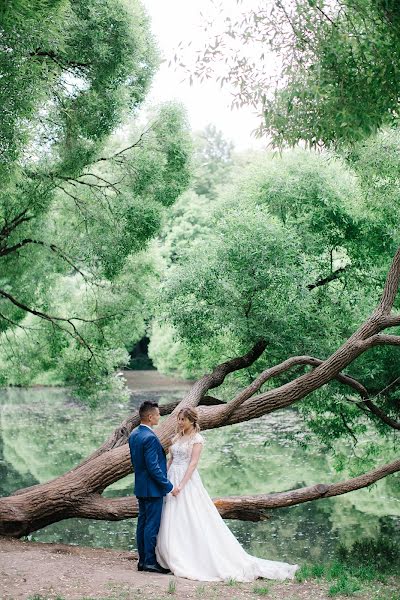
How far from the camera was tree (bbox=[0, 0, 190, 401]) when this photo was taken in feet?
41.4

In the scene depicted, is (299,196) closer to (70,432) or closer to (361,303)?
(361,303)

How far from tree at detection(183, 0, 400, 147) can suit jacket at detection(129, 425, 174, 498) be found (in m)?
3.96

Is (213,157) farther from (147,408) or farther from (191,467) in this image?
(147,408)

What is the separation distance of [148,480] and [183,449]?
58 cm

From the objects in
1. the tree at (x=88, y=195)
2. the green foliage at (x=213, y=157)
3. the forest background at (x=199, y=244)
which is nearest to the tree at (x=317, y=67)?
the forest background at (x=199, y=244)

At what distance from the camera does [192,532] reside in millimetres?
8523

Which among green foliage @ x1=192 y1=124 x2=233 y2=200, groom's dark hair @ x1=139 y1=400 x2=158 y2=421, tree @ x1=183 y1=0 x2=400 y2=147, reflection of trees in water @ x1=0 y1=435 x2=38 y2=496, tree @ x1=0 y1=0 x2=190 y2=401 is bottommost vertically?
groom's dark hair @ x1=139 y1=400 x2=158 y2=421

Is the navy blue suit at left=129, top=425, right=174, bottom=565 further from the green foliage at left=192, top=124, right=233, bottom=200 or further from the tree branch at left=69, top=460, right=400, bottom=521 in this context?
the green foliage at left=192, top=124, right=233, bottom=200

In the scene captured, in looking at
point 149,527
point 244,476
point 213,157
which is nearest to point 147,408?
point 149,527

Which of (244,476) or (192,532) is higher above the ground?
(244,476)

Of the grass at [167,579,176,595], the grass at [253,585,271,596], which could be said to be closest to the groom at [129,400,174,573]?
the grass at [167,579,176,595]

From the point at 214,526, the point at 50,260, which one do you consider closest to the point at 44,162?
the point at 50,260

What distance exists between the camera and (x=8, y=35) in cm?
823

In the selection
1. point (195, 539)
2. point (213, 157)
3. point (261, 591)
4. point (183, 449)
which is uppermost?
point (213, 157)
